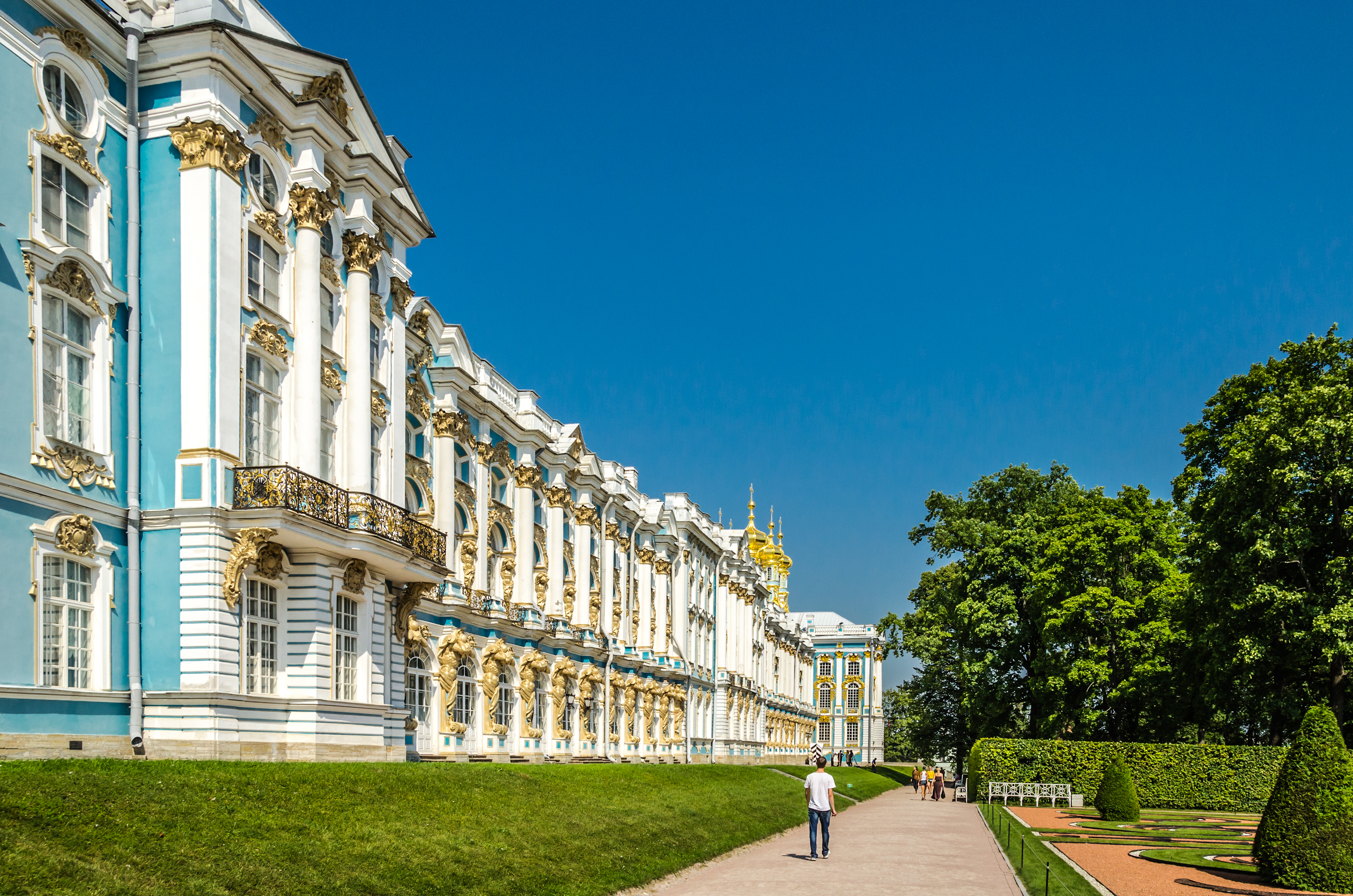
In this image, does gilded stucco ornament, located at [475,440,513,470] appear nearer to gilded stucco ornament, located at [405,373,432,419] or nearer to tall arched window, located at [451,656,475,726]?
gilded stucco ornament, located at [405,373,432,419]

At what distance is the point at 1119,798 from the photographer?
34406 mm

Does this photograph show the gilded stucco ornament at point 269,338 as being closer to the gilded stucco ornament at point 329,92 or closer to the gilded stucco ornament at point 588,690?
the gilded stucco ornament at point 329,92

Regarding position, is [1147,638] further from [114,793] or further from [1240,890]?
[114,793]

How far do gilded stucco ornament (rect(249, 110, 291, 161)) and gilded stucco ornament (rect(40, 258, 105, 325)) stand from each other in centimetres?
431

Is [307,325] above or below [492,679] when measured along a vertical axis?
above

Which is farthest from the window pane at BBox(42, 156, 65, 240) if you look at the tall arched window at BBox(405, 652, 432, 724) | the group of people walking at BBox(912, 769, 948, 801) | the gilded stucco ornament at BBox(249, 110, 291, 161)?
the group of people walking at BBox(912, 769, 948, 801)

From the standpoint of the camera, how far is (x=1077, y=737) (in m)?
47.9

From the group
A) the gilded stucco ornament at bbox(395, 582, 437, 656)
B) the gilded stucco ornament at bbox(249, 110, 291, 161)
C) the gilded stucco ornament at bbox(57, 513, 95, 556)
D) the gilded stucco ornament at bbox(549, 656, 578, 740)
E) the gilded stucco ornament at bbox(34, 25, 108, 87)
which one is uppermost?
the gilded stucco ornament at bbox(34, 25, 108, 87)

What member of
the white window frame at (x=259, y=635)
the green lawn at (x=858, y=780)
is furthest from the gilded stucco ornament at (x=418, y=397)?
the green lawn at (x=858, y=780)

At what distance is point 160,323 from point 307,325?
2.93 metres

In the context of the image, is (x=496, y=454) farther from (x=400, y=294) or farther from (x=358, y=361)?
(x=358, y=361)

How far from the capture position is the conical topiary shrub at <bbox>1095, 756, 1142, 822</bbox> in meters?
34.4

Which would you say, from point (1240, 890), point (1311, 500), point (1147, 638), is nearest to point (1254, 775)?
point (1147, 638)

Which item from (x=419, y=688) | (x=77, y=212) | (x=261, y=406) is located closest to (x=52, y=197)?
(x=77, y=212)
